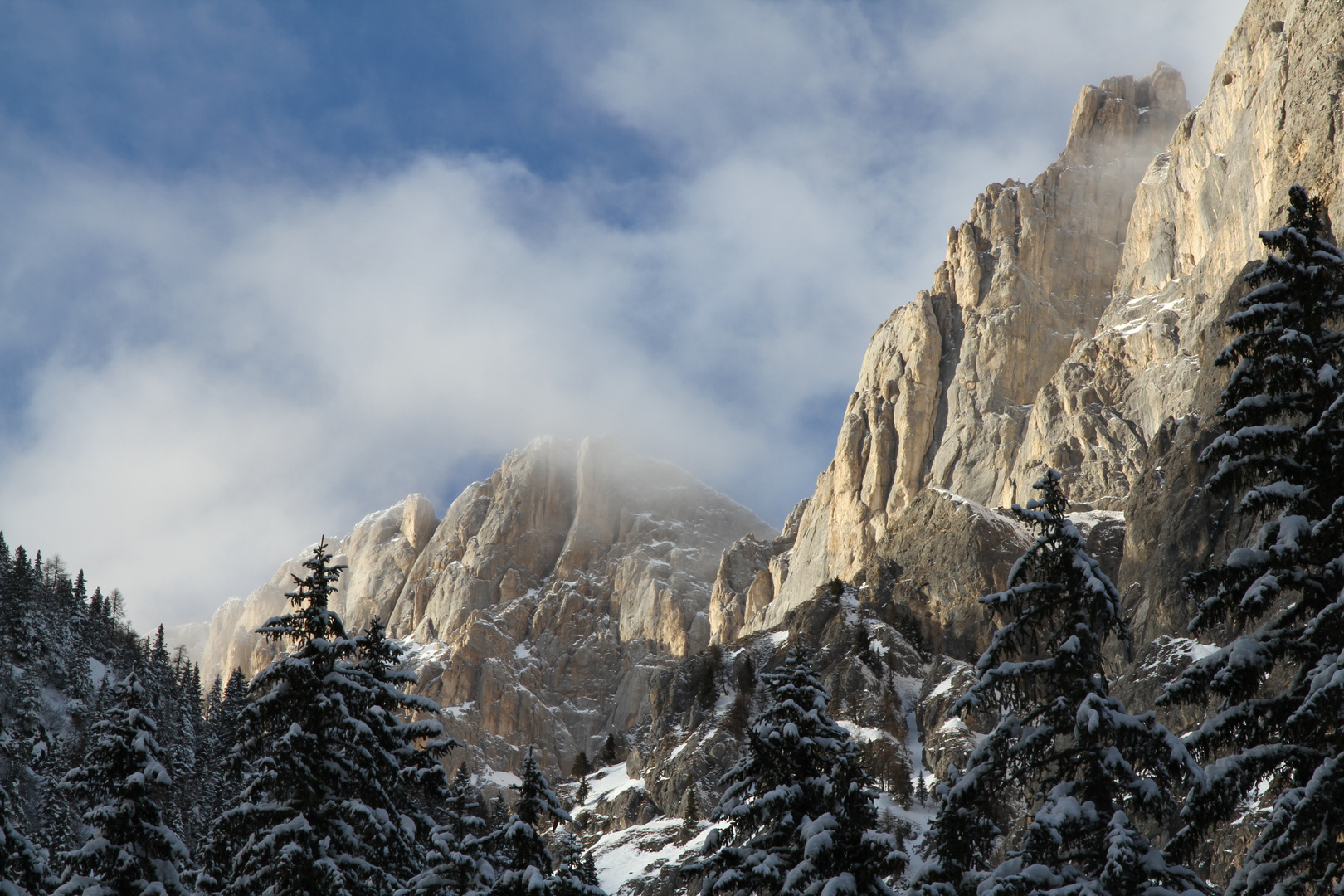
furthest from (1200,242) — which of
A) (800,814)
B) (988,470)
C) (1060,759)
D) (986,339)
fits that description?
(1060,759)

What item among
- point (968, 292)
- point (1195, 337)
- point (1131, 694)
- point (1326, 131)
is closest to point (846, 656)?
point (1131, 694)

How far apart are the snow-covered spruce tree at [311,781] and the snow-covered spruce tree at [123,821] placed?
114 centimetres

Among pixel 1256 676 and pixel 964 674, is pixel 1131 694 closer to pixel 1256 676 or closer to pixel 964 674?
pixel 964 674

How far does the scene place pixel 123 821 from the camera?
2219 cm

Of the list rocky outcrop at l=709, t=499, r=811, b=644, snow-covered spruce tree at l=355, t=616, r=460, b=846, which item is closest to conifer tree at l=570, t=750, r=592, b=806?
rocky outcrop at l=709, t=499, r=811, b=644

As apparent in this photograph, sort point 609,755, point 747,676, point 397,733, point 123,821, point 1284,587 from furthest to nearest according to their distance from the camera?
point 609,755 < point 747,676 < point 397,733 < point 123,821 < point 1284,587

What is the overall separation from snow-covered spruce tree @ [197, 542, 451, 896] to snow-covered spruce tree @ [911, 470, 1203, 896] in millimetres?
10726

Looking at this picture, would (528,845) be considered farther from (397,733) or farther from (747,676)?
(747,676)

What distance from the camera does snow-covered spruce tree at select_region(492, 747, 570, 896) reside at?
22562 mm

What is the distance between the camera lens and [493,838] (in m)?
23.4

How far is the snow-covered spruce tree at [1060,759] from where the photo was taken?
51.4 ft

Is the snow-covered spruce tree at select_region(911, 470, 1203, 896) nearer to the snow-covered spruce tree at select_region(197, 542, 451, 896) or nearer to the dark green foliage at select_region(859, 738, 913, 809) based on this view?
the snow-covered spruce tree at select_region(197, 542, 451, 896)

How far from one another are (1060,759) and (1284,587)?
437 centimetres

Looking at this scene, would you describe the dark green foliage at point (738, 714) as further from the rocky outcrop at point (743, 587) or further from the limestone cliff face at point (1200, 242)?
the rocky outcrop at point (743, 587)
